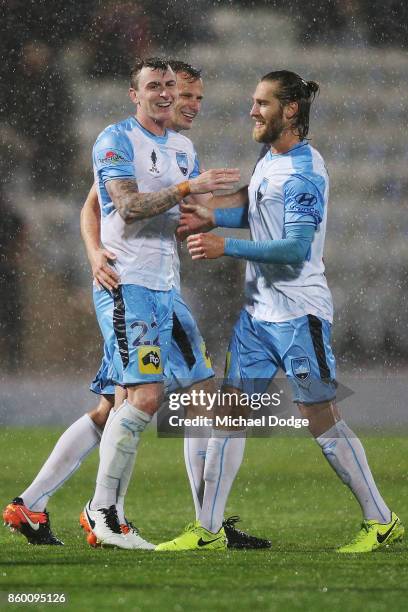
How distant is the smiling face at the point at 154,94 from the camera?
13.9 ft

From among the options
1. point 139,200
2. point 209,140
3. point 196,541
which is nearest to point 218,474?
point 196,541

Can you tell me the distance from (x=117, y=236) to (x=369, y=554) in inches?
52.6

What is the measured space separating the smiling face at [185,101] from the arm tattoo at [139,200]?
1.99 ft

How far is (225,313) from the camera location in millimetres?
15102

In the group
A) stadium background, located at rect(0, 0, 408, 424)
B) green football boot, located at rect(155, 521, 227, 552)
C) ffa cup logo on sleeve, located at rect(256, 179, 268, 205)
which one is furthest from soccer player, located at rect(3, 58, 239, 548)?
stadium background, located at rect(0, 0, 408, 424)

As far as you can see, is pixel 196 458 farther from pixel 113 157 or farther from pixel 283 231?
pixel 113 157

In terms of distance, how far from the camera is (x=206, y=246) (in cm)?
393

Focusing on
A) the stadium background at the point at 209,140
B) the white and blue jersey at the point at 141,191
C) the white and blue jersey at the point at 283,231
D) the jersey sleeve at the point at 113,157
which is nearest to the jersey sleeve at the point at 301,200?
the white and blue jersey at the point at 283,231

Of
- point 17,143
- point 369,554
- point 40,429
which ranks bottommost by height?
point 40,429

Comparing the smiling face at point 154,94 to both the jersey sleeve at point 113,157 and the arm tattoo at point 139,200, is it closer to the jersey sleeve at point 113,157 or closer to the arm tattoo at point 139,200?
the jersey sleeve at point 113,157

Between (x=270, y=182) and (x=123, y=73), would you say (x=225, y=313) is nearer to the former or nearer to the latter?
(x=123, y=73)

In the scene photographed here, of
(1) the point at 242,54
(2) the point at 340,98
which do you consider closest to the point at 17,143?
(1) the point at 242,54

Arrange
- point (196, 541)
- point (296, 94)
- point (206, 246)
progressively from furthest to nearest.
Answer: point (296, 94)
point (196, 541)
point (206, 246)

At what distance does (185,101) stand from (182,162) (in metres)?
0.43
